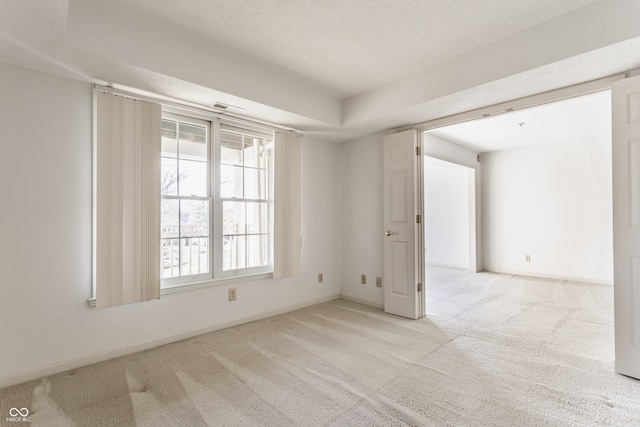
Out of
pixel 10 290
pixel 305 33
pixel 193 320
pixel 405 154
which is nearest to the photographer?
pixel 10 290

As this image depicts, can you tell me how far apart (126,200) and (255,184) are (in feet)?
4.43

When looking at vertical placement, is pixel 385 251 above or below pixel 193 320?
above

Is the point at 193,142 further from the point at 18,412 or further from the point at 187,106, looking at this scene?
the point at 18,412

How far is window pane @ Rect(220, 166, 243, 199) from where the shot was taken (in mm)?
Result: 3221

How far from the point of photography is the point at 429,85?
2.78 meters

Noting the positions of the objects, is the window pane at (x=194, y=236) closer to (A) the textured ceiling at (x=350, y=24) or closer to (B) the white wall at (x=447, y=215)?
(A) the textured ceiling at (x=350, y=24)

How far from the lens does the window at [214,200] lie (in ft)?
9.42

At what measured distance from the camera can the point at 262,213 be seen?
3.59 meters

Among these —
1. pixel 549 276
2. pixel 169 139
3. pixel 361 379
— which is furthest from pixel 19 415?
pixel 549 276

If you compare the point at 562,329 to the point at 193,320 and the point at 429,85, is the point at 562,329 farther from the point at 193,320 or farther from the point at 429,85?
the point at 193,320

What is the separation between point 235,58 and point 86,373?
2800mm

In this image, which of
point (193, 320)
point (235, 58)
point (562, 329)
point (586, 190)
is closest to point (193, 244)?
point (193, 320)

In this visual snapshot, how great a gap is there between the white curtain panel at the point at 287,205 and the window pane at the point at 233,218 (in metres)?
0.38

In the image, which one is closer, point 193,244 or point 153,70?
point 153,70
